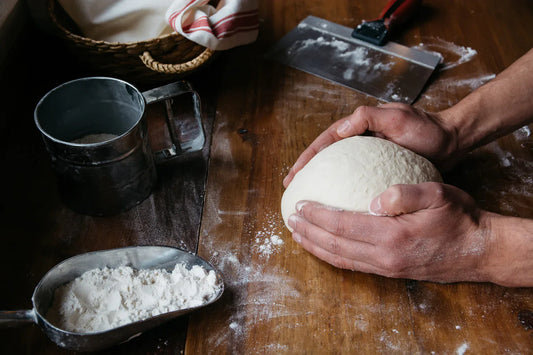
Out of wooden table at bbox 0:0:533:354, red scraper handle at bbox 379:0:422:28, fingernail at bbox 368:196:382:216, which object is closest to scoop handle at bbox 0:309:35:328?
wooden table at bbox 0:0:533:354

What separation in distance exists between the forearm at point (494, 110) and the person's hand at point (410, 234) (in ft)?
0.93

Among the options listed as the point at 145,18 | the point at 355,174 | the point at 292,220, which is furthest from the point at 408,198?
the point at 145,18

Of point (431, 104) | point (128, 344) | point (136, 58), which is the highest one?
point (136, 58)

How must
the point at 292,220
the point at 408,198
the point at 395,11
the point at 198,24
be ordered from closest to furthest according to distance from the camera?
the point at 408,198, the point at 292,220, the point at 198,24, the point at 395,11

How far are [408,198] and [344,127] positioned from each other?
295mm

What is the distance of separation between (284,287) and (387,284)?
22 cm

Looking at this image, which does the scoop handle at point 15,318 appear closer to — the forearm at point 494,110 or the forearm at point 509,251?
the forearm at point 509,251

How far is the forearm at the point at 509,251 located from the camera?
89cm

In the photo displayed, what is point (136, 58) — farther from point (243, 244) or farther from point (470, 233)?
point (470, 233)

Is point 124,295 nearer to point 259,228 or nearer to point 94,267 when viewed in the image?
point 94,267

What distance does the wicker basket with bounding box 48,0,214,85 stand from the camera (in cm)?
114

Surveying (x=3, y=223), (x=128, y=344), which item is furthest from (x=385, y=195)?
(x=3, y=223)

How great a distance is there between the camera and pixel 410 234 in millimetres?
871

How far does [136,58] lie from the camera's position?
1.17 metres
